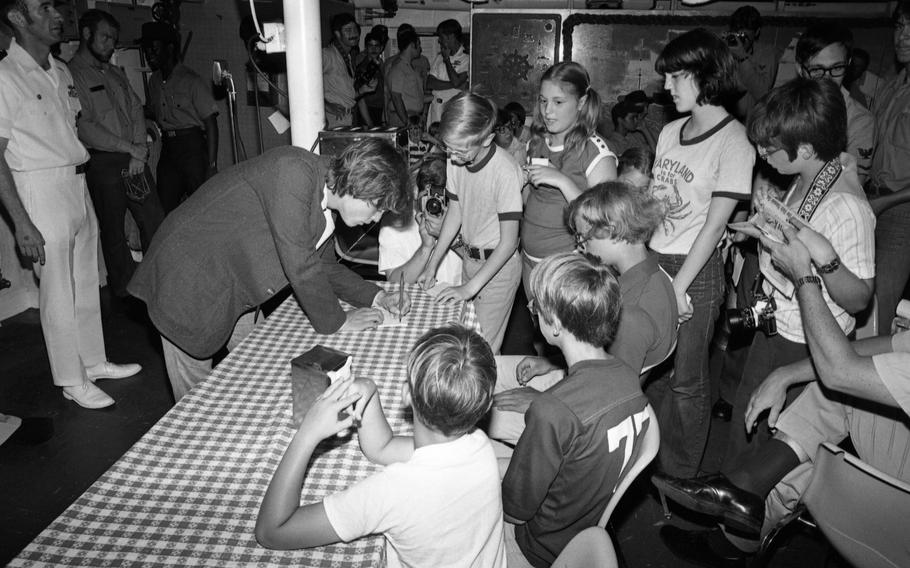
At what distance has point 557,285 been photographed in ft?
5.26

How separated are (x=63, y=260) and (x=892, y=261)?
164 inches

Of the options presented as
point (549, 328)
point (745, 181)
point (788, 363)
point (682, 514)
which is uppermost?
point (745, 181)

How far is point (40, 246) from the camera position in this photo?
2.89m

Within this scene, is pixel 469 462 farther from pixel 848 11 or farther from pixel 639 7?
pixel 848 11

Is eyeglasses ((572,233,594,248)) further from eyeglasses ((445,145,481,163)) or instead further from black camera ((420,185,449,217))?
black camera ((420,185,449,217))

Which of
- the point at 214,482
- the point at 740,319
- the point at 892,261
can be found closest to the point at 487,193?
the point at 740,319

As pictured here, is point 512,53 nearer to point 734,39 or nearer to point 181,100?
point 734,39

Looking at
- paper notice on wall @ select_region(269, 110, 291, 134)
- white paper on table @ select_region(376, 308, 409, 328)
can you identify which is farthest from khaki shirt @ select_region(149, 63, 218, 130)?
white paper on table @ select_region(376, 308, 409, 328)

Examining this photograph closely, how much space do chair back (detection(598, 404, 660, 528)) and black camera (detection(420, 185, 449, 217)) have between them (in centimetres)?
166

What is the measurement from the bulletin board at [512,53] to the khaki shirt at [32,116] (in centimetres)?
471

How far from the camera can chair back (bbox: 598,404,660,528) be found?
1.50m

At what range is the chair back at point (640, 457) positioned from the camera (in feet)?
4.92

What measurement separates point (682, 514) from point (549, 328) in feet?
4.86

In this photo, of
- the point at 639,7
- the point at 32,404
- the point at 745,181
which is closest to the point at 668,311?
the point at 745,181
